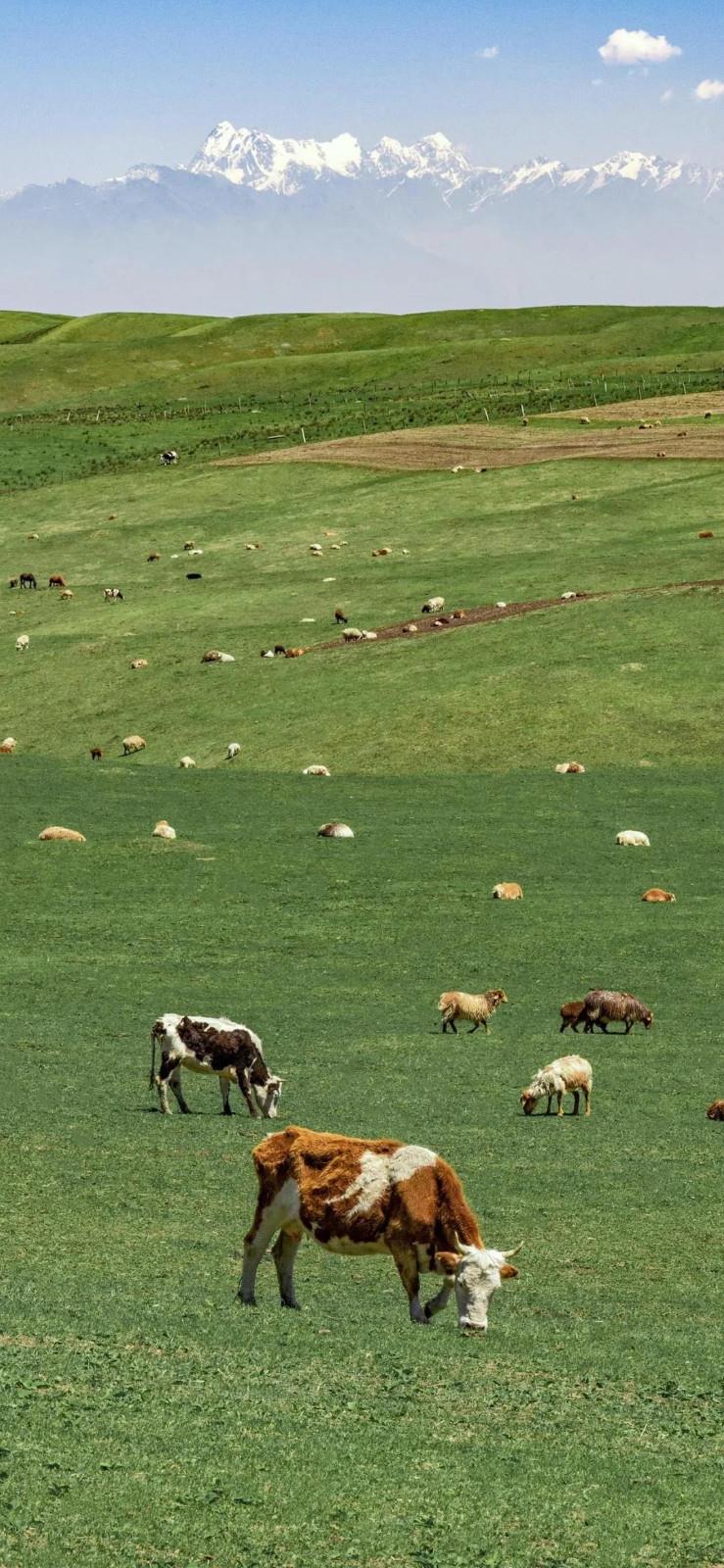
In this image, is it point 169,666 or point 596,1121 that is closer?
point 596,1121

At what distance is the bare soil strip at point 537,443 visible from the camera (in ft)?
373

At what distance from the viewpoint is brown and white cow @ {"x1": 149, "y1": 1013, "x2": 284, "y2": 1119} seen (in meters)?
26.1

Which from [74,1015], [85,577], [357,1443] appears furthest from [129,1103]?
A: [85,577]

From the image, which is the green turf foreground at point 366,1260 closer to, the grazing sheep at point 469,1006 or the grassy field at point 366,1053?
the grassy field at point 366,1053

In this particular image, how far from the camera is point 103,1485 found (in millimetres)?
12508

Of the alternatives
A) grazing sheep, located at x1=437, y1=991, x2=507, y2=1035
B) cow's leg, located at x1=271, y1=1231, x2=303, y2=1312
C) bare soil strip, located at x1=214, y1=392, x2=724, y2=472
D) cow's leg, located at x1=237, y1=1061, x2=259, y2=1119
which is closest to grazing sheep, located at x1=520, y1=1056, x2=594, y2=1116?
cow's leg, located at x1=237, y1=1061, x2=259, y2=1119

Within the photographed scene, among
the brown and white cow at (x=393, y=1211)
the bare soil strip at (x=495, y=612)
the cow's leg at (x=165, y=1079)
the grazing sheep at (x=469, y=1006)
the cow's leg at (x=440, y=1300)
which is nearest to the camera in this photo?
the brown and white cow at (x=393, y=1211)

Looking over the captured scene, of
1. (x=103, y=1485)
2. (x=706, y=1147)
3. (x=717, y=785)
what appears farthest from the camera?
(x=717, y=785)

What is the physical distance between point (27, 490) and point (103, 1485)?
11570 cm

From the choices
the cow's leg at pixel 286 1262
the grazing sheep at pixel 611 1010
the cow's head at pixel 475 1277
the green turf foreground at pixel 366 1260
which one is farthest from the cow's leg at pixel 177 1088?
the cow's head at pixel 475 1277

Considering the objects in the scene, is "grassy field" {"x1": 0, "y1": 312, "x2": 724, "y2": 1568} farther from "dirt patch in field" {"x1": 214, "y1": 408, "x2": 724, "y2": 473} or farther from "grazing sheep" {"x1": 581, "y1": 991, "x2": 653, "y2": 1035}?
"dirt patch in field" {"x1": 214, "y1": 408, "x2": 724, "y2": 473}

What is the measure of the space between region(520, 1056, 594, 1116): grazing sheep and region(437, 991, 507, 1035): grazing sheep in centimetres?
437

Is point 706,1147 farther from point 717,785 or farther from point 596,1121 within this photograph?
point 717,785

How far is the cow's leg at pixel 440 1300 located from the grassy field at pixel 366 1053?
0.19 meters
